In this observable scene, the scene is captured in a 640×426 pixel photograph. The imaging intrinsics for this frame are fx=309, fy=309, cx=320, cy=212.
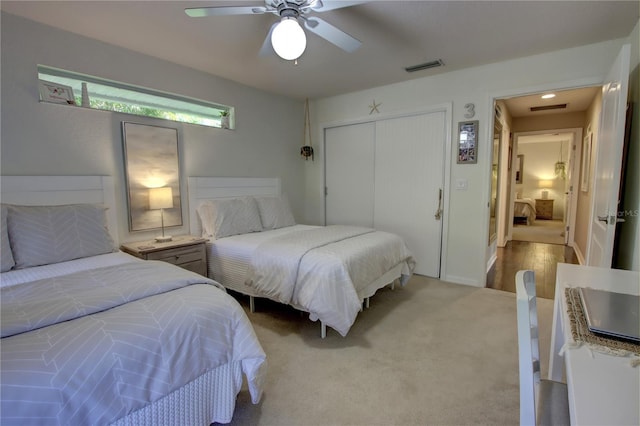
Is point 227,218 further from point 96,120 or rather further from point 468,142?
point 468,142

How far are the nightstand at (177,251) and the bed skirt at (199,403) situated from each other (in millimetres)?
1564

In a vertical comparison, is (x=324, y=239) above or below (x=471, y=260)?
above

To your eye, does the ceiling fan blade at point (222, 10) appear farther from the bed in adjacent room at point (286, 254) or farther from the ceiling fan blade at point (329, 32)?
the bed in adjacent room at point (286, 254)

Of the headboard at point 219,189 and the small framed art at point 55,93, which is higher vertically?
the small framed art at point 55,93

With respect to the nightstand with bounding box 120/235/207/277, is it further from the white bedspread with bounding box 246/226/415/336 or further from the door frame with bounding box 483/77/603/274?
the door frame with bounding box 483/77/603/274

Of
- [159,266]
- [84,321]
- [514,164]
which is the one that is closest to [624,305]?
[84,321]

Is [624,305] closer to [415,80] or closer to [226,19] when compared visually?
[226,19]

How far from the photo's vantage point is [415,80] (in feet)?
12.4

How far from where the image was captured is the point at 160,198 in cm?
301

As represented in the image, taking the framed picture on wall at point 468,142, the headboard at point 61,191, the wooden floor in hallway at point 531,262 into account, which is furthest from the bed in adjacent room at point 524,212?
the headboard at point 61,191

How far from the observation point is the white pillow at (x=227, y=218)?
10.7 feet

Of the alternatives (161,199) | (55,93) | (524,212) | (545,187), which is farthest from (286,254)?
(545,187)

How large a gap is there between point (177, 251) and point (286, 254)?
1.07 metres

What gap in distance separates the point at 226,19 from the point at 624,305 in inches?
110
